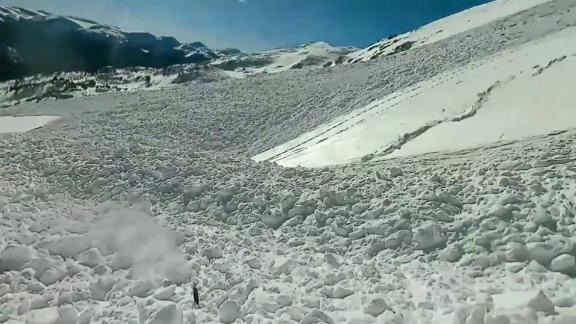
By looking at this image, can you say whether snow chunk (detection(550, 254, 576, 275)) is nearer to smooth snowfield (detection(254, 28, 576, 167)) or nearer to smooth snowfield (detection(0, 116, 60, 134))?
smooth snowfield (detection(254, 28, 576, 167))

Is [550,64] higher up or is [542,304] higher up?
[550,64]

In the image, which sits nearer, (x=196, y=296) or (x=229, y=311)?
(x=229, y=311)

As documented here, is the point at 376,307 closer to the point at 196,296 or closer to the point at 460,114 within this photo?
the point at 196,296

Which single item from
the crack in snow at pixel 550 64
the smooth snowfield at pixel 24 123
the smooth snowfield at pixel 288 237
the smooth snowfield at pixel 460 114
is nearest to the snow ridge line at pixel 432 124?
the smooth snowfield at pixel 460 114

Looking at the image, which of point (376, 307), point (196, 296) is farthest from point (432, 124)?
point (196, 296)

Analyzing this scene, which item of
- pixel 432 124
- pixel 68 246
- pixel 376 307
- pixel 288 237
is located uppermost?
pixel 432 124

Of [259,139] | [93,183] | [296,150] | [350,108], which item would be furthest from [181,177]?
[350,108]

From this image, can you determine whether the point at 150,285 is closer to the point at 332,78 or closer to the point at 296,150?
the point at 296,150
